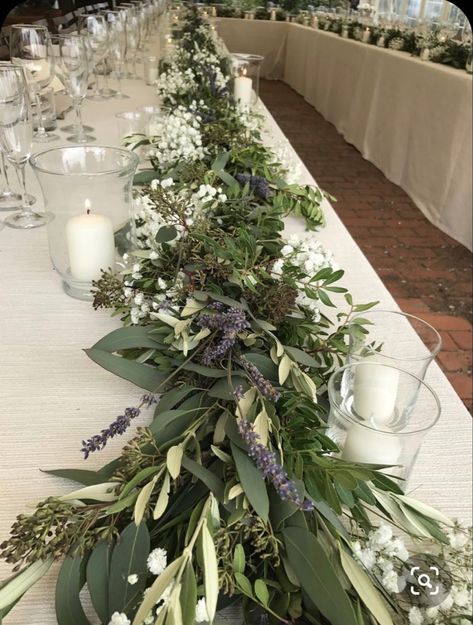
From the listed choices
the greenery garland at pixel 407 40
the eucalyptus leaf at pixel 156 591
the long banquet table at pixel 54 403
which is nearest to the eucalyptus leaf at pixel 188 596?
the eucalyptus leaf at pixel 156 591

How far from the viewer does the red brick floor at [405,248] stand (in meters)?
2.12

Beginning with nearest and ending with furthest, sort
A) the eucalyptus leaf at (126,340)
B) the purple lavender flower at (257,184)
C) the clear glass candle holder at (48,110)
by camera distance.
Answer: the eucalyptus leaf at (126,340) → the purple lavender flower at (257,184) → the clear glass candle holder at (48,110)

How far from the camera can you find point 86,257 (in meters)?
0.71

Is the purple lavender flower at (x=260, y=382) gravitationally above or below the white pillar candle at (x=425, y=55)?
above

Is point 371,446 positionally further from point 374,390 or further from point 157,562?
point 157,562

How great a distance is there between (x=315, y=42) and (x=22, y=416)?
633 cm

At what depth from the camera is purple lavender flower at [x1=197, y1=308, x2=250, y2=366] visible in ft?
1.52

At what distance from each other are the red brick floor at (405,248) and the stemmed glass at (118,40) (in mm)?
1353

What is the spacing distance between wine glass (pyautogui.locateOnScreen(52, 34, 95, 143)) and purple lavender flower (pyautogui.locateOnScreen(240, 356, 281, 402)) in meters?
1.00

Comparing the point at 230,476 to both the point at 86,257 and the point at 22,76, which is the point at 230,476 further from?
the point at 22,76

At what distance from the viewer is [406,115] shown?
364cm

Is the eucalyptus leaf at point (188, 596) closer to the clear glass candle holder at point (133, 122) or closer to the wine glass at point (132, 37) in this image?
the clear glass candle holder at point (133, 122)

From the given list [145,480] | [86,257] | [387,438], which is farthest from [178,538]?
[86,257]

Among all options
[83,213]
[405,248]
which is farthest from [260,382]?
[405,248]
